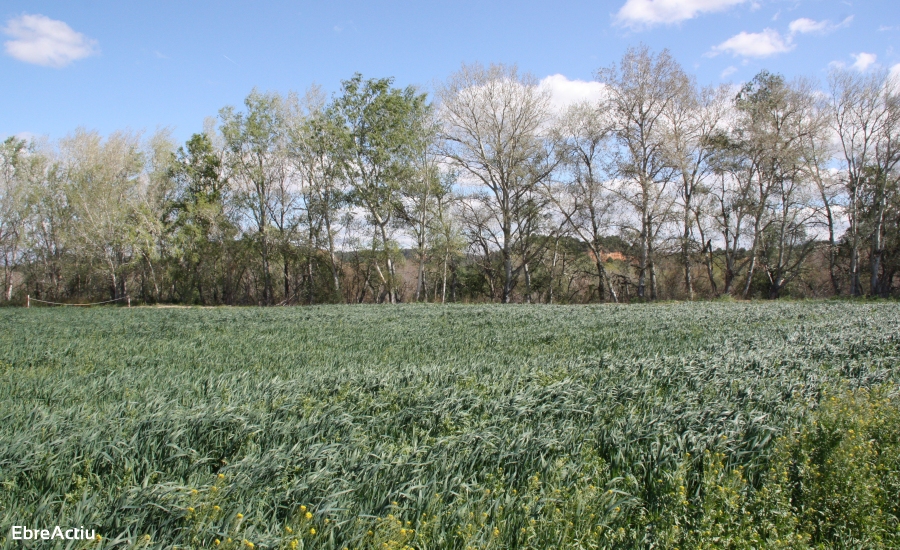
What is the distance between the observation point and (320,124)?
32875mm

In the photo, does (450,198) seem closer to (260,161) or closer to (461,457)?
(260,161)

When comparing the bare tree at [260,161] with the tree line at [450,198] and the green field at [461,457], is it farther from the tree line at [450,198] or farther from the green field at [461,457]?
the green field at [461,457]

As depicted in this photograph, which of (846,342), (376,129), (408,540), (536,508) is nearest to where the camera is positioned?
(408,540)

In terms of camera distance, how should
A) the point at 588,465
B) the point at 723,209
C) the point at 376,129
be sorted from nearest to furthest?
the point at 588,465 < the point at 376,129 < the point at 723,209

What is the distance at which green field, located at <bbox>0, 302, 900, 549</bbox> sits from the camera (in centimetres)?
246

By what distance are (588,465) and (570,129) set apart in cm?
3306

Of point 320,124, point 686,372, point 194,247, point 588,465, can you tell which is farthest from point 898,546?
point 194,247

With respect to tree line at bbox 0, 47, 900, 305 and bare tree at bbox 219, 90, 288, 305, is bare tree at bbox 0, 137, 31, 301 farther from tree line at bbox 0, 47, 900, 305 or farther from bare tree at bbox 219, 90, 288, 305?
bare tree at bbox 219, 90, 288, 305

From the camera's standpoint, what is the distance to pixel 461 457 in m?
3.17

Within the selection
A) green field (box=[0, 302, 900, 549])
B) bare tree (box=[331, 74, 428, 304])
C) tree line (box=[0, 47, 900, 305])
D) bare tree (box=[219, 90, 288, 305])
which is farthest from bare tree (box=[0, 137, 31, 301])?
green field (box=[0, 302, 900, 549])

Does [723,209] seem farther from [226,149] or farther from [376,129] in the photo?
[226,149]

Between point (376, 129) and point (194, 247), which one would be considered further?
point (194, 247)

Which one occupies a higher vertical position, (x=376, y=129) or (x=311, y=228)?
(x=376, y=129)

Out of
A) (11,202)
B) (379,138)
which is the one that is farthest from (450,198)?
(11,202)
